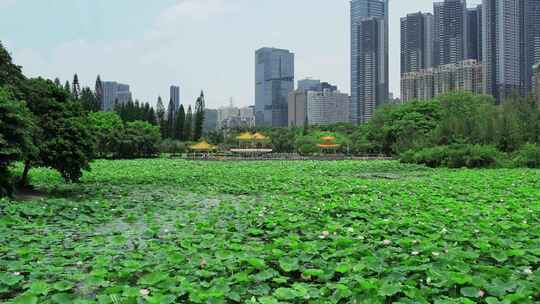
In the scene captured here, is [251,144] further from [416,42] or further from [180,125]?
[416,42]

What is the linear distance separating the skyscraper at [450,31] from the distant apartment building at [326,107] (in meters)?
26.7

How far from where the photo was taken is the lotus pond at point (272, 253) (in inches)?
99.2

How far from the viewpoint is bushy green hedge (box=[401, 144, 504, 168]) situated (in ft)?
51.1

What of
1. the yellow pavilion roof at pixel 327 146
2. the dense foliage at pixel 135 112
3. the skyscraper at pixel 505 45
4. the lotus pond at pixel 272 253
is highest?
the skyscraper at pixel 505 45

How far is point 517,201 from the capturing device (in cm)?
611

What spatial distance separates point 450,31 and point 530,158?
56.4 metres

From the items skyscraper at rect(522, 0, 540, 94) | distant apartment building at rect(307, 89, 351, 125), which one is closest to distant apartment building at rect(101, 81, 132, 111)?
distant apartment building at rect(307, 89, 351, 125)

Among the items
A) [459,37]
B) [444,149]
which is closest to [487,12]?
[459,37]

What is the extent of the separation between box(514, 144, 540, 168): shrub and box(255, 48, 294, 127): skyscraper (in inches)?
3570

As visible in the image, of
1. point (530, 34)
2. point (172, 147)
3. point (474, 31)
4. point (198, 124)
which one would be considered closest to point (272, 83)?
point (474, 31)

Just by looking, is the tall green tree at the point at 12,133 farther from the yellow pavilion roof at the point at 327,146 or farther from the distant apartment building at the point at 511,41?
the distant apartment building at the point at 511,41

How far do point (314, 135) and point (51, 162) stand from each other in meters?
34.8

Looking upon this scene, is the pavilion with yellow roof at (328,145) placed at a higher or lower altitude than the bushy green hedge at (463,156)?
higher

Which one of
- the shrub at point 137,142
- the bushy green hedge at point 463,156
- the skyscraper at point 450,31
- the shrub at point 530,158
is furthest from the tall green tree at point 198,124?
the skyscraper at point 450,31
